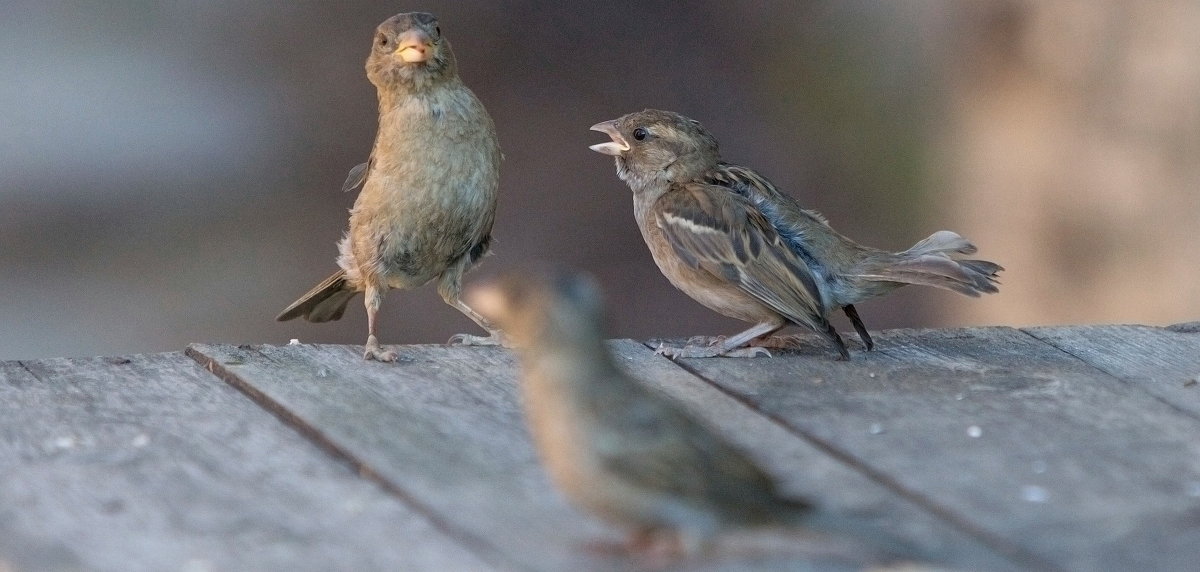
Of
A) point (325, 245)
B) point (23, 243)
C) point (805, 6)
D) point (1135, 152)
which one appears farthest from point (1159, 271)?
point (23, 243)

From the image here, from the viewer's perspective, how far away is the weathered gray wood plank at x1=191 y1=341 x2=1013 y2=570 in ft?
8.29

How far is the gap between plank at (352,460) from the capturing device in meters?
2.48

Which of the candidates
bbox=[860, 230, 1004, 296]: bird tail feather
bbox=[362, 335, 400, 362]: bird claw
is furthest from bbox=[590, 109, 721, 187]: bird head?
bbox=[362, 335, 400, 362]: bird claw

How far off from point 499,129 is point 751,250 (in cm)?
733

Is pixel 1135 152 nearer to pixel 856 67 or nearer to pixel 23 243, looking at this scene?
pixel 856 67

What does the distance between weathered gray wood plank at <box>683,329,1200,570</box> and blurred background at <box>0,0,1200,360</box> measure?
4717mm

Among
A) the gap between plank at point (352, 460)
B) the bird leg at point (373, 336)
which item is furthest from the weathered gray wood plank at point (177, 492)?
the bird leg at point (373, 336)

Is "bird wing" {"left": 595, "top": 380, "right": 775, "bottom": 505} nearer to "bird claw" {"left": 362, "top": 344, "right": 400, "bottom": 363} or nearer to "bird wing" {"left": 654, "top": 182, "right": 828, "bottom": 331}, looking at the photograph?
"bird claw" {"left": 362, "top": 344, "right": 400, "bottom": 363}

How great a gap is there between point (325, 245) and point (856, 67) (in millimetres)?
3944

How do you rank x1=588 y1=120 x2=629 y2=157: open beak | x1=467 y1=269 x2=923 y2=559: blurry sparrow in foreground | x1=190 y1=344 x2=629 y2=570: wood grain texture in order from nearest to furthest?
x1=467 y1=269 x2=923 y2=559: blurry sparrow in foreground < x1=190 y1=344 x2=629 y2=570: wood grain texture < x1=588 y1=120 x2=629 y2=157: open beak

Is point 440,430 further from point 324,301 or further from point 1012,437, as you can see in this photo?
point 324,301

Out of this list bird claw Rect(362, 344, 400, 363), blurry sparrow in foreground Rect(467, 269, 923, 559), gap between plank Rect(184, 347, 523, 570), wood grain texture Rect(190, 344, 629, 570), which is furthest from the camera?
bird claw Rect(362, 344, 400, 363)

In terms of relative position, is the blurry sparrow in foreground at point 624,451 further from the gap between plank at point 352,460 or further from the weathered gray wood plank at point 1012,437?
the weathered gray wood plank at point 1012,437

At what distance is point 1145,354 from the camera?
154 inches
